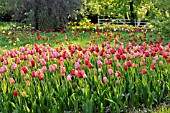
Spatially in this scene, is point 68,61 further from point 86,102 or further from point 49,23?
point 49,23

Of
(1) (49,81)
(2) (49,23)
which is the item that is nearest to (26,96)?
(1) (49,81)

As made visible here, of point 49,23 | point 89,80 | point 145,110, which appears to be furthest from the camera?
point 49,23

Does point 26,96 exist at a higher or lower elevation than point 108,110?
higher

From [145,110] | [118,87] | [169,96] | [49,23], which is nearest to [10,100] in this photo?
[118,87]

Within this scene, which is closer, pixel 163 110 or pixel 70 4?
pixel 163 110

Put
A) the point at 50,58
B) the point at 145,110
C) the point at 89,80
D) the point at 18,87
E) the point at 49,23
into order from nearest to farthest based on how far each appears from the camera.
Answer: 1. the point at 145,110
2. the point at 18,87
3. the point at 89,80
4. the point at 50,58
5. the point at 49,23

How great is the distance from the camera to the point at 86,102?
3.52m

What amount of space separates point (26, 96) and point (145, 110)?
1.29 meters

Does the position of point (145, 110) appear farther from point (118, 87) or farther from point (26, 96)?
point (26, 96)

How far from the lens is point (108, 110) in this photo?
3.87 m

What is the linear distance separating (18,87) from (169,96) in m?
1.76

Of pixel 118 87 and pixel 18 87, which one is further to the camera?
pixel 18 87

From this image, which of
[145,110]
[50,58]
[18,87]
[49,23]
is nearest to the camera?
[145,110]

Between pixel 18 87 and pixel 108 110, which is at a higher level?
pixel 18 87
